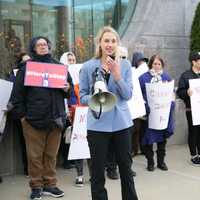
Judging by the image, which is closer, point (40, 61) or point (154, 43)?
point (40, 61)

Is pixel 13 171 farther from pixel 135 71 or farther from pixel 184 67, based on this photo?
pixel 184 67

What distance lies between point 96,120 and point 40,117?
1.23m

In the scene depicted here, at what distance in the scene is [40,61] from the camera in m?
5.66

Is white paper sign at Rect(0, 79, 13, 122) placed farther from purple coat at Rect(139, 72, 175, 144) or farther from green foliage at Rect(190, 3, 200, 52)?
green foliage at Rect(190, 3, 200, 52)

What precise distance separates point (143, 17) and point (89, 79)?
6183mm

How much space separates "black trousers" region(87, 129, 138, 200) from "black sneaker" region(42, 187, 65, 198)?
126 centimetres

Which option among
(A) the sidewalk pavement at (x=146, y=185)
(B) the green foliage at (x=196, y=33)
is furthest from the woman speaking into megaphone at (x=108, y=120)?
(B) the green foliage at (x=196, y=33)

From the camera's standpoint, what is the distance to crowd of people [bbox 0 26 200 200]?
4445mm

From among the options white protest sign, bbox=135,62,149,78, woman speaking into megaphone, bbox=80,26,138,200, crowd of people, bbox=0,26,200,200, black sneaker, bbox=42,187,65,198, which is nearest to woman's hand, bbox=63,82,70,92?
crowd of people, bbox=0,26,200,200

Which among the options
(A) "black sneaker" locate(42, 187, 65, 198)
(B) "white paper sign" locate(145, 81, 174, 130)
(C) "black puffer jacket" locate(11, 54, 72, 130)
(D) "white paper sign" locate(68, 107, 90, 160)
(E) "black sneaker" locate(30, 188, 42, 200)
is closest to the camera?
(C) "black puffer jacket" locate(11, 54, 72, 130)

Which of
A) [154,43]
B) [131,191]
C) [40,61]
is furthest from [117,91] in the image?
[154,43]

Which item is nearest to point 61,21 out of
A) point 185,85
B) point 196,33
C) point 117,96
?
A: point 196,33

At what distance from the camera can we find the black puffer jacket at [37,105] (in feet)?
18.0

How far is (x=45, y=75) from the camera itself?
18.4 ft
